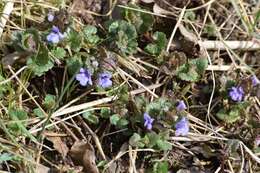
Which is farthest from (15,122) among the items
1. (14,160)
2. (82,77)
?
(82,77)

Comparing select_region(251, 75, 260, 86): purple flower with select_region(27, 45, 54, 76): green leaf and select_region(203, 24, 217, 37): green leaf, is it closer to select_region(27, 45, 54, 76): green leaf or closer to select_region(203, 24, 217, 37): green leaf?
select_region(203, 24, 217, 37): green leaf

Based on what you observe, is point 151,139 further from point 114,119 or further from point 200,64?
point 200,64

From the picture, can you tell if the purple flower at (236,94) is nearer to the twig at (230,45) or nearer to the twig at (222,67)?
the twig at (222,67)

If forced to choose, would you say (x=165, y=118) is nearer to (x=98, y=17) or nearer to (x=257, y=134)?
(x=257, y=134)

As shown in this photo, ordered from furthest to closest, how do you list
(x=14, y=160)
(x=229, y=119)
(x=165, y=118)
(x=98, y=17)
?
(x=98, y=17), (x=229, y=119), (x=165, y=118), (x=14, y=160)

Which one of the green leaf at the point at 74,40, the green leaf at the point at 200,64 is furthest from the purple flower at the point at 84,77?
the green leaf at the point at 200,64

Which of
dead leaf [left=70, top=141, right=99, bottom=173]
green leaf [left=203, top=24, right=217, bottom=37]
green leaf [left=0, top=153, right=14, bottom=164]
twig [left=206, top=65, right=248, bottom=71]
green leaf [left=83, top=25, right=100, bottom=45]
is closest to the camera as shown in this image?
green leaf [left=0, top=153, right=14, bottom=164]

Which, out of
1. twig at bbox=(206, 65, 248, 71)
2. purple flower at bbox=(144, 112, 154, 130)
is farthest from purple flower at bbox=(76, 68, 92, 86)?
twig at bbox=(206, 65, 248, 71)
